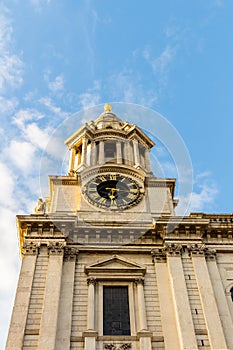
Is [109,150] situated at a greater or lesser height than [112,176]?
greater

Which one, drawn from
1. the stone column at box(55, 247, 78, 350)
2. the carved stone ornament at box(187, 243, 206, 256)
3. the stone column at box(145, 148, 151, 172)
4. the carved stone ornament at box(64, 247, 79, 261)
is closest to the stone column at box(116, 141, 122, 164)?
the stone column at box(145, 148, 151, 172)

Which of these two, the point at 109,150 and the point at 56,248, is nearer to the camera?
the point at 56,248

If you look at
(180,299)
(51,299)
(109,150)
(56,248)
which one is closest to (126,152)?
(109,150)

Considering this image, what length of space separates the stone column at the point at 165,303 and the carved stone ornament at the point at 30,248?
6.25 meters

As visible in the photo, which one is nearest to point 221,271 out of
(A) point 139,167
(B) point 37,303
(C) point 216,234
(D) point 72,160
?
(C) point 216,234

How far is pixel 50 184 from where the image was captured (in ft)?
109

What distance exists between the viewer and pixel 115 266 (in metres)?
24.8

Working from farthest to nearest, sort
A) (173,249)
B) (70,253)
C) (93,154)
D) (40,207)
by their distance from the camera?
(93,154)
(40,207)
(173,249)
(70,253)

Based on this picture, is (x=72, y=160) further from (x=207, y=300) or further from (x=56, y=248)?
(x=207, y=300)

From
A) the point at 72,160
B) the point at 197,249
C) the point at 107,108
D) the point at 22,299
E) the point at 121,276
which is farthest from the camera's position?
the point at 107,108

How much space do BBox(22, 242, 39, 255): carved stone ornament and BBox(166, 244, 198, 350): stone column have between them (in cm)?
698

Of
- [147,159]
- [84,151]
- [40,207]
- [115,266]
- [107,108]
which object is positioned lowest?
[115,266]

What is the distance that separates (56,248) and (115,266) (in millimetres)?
3249

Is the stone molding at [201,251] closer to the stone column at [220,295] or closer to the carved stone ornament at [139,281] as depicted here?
the stone column at [220,295]
